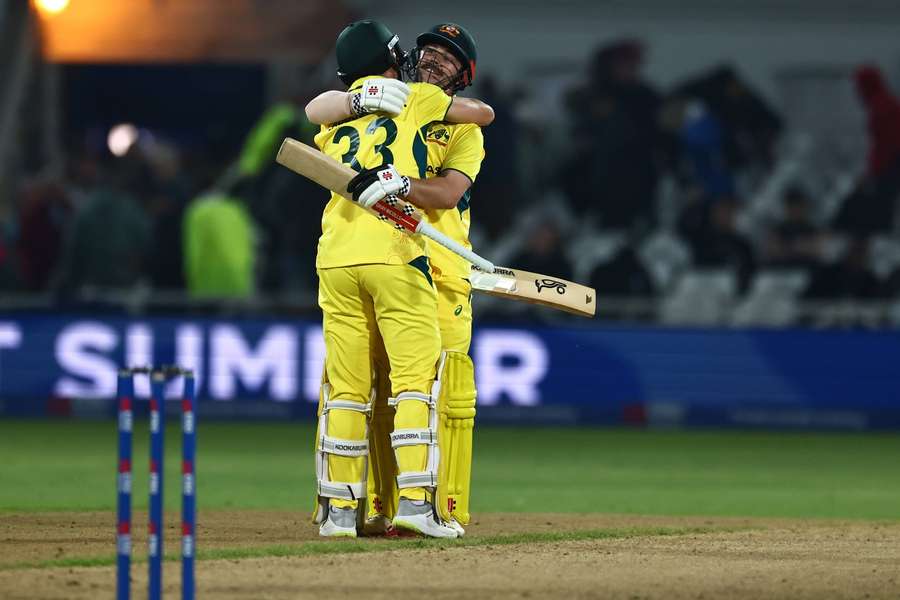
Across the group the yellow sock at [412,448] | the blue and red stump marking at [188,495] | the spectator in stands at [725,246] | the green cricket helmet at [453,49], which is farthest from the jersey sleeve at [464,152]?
the spectator in stands at [725,246]

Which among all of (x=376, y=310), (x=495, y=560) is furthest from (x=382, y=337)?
(x=495, y=560)

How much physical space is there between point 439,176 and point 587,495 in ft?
12.5

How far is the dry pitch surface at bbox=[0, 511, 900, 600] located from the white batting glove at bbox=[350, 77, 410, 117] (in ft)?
6.74

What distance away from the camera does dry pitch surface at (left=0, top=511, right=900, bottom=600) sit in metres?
7.12

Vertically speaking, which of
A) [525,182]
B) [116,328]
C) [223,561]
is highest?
[525,182]

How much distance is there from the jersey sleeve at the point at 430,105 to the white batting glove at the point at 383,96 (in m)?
0.15

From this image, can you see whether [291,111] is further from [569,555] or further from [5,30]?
[569,555]

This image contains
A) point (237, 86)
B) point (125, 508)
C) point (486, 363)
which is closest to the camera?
point (125, 508)

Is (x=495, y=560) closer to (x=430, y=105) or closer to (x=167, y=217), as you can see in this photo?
(x=430, y=105)

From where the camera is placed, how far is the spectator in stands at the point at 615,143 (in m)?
19.1

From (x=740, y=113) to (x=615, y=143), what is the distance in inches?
74.1

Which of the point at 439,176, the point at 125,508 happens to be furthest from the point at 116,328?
the point at 125,508

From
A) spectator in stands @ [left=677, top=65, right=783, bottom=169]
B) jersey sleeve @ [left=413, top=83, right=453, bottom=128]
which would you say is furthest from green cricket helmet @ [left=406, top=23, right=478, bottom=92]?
spectator in stands @ [left=677, top=65, right=783, bottom=169]

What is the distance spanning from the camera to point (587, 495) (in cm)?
1187
